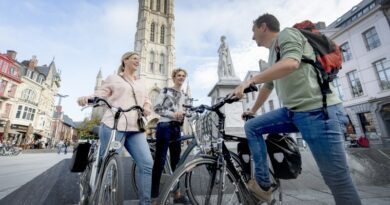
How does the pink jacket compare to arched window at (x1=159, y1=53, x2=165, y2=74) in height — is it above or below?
below

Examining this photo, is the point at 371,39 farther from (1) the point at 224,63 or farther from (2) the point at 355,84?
(1) the point at 224,63

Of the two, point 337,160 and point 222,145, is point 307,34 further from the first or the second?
point 222,145

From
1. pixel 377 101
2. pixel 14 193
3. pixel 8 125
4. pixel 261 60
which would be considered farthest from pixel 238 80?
pixel 8 125

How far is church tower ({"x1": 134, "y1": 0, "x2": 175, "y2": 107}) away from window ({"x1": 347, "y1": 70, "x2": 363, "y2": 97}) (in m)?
28.7

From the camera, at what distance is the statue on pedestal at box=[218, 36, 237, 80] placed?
23.7ft

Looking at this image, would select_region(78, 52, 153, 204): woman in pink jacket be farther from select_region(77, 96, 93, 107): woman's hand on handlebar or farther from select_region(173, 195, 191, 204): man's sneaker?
select_region(173, 195, 191, 204): man's sneaker

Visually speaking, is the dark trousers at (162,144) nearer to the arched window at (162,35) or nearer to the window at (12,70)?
the window at (12,70)

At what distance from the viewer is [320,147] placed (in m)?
1.29

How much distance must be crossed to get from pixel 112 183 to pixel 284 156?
1.61 m

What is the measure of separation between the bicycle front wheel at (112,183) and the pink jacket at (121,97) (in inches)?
16.4

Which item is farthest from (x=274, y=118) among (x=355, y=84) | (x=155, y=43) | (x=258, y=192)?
(x=155, y=43)

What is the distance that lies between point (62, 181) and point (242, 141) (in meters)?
3.08

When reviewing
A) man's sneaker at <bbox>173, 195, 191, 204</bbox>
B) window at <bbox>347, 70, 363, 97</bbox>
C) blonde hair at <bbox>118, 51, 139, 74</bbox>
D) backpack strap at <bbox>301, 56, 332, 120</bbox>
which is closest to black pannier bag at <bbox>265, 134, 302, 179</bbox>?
backpack strap at <bbox>301, 56, 332, 120</bbox>

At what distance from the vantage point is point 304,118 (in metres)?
1.38
